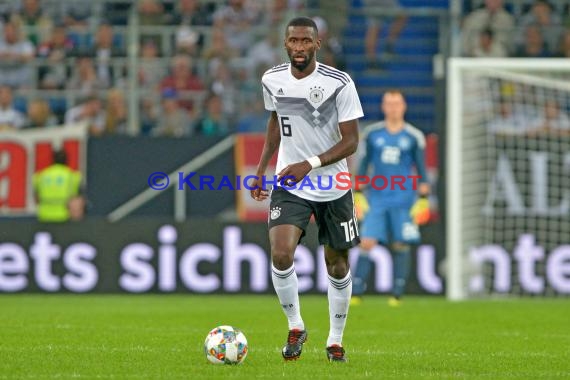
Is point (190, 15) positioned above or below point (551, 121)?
above

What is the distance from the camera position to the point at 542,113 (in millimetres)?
17016

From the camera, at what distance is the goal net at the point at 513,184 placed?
16422 millimetres

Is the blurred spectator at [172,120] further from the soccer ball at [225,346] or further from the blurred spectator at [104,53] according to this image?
the soccer ball at [225,346]

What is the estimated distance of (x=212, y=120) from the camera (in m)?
18.8

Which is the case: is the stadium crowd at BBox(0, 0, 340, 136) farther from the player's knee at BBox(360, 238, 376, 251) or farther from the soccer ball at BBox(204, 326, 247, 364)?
the soccer ball at BBox(204, 326, 247, 364)

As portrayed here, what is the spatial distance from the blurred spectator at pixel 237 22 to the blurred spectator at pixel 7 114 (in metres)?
3.51

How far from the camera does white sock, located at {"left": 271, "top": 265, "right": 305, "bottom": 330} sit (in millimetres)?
7948

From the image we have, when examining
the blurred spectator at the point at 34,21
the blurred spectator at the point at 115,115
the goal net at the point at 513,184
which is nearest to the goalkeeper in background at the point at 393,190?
the goal net at the point at 513,184

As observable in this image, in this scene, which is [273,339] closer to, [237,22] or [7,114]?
[7,114]

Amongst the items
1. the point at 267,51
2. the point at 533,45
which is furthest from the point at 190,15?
the point at 533,45

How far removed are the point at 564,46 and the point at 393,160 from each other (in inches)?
249

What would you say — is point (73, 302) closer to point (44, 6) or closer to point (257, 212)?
point (257, 212)

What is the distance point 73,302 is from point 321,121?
25.9ft

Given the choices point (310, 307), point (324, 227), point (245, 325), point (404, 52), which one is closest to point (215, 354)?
point (324, 227)
